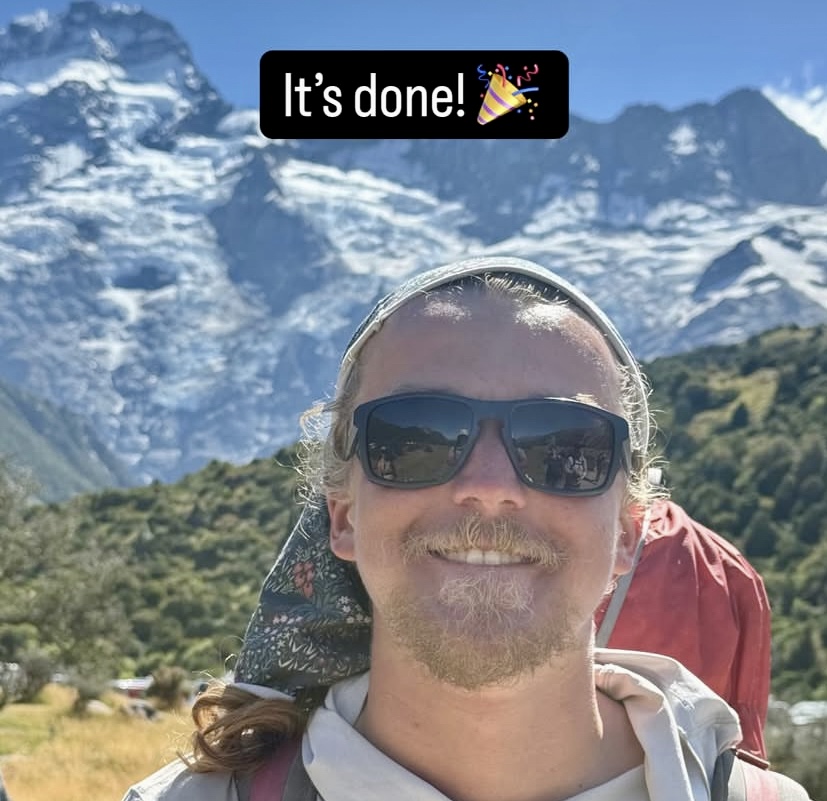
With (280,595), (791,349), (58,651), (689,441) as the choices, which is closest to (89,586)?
(58,651)

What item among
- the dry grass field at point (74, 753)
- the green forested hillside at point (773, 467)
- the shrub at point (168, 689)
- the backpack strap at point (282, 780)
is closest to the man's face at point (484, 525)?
the backpack strap at point (282, 780)

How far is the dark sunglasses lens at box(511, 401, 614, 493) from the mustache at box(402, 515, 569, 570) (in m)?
0.11

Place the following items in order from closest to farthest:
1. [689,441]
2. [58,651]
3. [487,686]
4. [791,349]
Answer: [487,686] → [58,651] → [689,441] → [791,349]

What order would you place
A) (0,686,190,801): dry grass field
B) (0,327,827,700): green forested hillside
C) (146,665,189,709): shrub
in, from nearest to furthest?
(0,686,190,801): dry grass field < (146,665,189,709): shrub < (0,327,827,700): green forested hillside

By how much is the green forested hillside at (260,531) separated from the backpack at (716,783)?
37.7 feet

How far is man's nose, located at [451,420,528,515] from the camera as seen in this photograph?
2.13 metres

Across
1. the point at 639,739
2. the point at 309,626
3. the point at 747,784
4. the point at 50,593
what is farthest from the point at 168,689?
the point at 747,784

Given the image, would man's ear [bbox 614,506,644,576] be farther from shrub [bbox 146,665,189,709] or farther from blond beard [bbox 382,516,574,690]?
shrub [bbox 146,665,189,709]

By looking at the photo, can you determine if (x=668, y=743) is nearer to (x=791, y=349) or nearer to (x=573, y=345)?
(x=573, y=345)

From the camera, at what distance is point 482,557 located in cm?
211

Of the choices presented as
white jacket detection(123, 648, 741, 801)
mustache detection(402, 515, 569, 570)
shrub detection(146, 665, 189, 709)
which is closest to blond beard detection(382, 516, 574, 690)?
mustache detection(402, 515, 569, 570)

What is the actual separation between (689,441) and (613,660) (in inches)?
2093

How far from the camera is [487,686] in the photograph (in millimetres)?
2119

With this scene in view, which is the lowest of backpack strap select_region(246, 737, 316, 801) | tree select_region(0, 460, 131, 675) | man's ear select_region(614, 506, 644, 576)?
tree select_region(0, 460, 131, 675)
